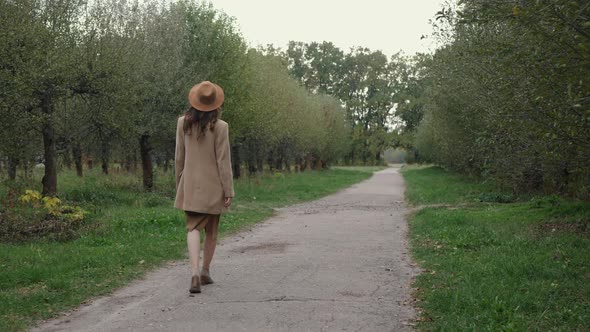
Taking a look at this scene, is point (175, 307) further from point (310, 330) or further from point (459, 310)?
point (459, 310)

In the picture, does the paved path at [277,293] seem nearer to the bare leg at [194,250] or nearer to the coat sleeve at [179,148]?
the bare leg at [194,250]

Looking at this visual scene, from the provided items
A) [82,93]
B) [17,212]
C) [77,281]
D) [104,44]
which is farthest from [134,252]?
[104,44]

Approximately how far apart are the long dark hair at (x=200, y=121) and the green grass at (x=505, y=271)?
3.16 m

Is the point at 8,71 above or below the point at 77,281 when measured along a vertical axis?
above

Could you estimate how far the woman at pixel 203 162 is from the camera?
7.02 meters

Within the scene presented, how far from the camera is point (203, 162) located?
280 inches

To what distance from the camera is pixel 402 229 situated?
13688mm

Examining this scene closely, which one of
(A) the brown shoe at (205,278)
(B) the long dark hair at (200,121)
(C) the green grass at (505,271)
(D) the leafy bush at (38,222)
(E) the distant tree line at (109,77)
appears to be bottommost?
(C) the green grass at (505,271)

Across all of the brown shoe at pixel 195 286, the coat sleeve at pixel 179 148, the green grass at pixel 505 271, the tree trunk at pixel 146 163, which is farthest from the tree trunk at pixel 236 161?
the brown shoe at pixel 195 286

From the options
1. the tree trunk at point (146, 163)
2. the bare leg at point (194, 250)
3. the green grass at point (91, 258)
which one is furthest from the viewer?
the tree trunk at point (146, 163)

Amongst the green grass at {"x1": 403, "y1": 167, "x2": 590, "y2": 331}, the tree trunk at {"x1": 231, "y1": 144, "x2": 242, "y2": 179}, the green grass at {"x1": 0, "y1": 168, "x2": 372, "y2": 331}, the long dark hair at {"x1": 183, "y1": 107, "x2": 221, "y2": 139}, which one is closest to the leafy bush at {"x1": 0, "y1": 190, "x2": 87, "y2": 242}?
the green grass at {"x1": 0, "y1": 168, "x2": 372, "y2": 331}

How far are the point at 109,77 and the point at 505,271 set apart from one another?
510 inches

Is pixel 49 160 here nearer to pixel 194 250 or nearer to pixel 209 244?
pixel 209 244

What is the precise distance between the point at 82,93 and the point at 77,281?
35.1 feet
